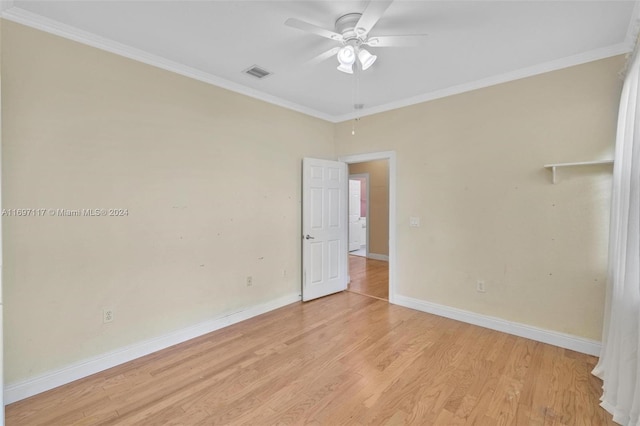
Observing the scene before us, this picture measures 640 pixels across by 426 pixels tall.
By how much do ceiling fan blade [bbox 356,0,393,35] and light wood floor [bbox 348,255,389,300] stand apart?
3396 millimetres

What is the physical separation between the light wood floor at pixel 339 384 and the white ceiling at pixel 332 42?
8.89 ft

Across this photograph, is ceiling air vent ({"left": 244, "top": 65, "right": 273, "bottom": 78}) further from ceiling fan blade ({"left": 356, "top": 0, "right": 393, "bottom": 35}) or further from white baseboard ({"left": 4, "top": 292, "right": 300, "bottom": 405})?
white baseboard ({"left": 4, "top": 292, "right": 300, "bottom": 405})

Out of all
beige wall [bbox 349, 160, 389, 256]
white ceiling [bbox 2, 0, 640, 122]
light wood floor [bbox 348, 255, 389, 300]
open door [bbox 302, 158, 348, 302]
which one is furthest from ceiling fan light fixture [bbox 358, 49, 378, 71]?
beige wall [bbox 349, 160, 389, 256]

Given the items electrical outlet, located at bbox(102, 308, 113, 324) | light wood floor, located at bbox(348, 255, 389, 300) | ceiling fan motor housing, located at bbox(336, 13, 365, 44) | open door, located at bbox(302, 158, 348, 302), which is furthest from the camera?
light wood floor, located at bbox(348, 255, 389, 300)

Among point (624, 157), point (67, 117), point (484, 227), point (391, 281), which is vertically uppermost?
point (67, 117)

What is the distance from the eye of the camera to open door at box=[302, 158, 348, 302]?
4.05m

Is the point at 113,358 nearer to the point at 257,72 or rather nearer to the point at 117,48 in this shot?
the point at 117,48

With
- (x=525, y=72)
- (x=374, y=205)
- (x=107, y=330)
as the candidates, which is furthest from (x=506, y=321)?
(x=374, y=205)

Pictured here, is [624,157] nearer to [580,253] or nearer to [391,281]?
[580,253]

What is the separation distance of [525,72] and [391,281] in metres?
2.81

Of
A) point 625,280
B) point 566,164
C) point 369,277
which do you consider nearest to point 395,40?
point 566,164

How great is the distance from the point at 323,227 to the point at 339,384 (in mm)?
2316

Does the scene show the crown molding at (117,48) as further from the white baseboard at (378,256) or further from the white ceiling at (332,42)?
→ the white baseboard at (378,256)

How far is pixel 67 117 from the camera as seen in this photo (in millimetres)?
2250
